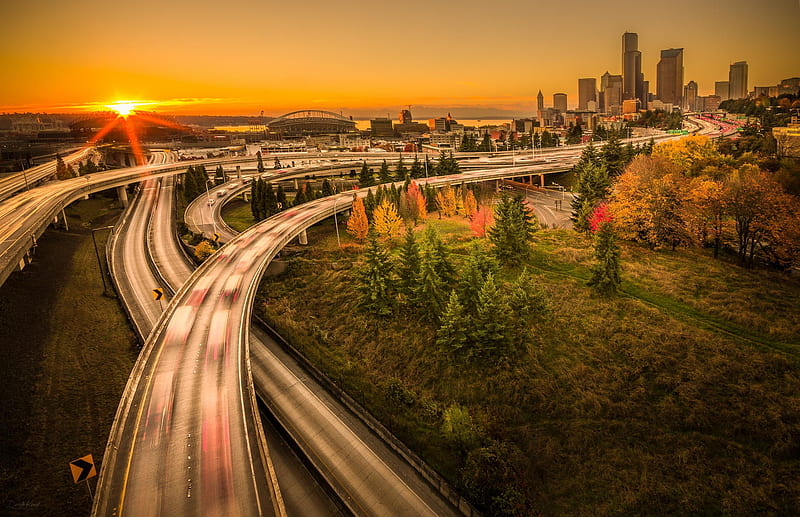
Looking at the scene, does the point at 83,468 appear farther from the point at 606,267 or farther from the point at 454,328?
the point at 606,267

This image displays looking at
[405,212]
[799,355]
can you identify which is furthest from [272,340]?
[799,355]

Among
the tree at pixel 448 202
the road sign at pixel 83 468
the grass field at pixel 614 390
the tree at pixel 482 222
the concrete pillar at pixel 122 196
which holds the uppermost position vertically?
the concrete pillar at pixel 122 196

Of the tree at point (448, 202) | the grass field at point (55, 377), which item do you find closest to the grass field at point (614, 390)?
the grass field at point (55, 377)

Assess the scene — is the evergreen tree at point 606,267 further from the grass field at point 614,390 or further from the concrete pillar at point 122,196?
the concrete pillar at point 122,196

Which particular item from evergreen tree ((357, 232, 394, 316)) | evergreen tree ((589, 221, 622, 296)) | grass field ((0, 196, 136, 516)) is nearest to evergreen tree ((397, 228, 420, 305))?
evergreen tree ((357, 232, 394, 316))

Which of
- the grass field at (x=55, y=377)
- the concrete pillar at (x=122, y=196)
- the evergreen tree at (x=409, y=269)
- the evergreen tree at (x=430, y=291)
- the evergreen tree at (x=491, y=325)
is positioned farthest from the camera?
the concrete pillar at (x=122, y=196)

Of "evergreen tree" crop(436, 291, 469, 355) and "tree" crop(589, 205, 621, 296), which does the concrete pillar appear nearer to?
"evergreen tree" crop(436, 291, 469, 355)

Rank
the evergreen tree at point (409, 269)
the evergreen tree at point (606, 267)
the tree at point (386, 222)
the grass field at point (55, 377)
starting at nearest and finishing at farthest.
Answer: the grass field at point (55, 377) → the evergreen tree at point (606, 267) → the evergreen tree at point (409, 269) → the tree at point (386, 222)
